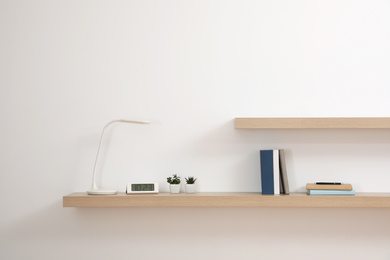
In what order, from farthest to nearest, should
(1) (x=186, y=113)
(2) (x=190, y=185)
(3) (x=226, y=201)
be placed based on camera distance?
1. (1) (x=186, y=113)
2. (2) (x=190, y=185)
3. (3) (x=226, y=201)

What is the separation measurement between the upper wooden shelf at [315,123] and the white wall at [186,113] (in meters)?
0.17

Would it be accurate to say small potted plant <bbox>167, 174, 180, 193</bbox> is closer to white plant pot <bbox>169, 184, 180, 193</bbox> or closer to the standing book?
white plant pot <bbox>169, 184, 180, 193</bbox>

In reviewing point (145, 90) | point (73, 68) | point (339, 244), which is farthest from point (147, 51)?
point (339, 244)

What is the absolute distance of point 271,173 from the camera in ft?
7.78

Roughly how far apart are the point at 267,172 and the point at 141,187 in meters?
0.66

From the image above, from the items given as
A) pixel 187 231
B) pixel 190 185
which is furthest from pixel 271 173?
pixel 187 231

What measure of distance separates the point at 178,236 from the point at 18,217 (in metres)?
0.88

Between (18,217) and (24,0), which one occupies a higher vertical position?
(24,0)

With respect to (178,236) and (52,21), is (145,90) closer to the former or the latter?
(52,21)

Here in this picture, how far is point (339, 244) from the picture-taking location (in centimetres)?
249

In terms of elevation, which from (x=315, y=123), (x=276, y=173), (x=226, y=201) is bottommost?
(x=226, y=201)

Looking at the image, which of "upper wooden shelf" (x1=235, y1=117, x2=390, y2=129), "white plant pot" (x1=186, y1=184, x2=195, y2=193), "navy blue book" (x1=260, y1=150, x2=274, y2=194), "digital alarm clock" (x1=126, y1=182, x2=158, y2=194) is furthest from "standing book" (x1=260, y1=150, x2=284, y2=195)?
"digital alarm clock" (x1=126, y1=182, x2=158, y2=194)

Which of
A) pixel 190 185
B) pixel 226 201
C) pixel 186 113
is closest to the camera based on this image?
pixel 226 201

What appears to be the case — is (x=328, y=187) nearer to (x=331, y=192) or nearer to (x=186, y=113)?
(x=331, y=192)
